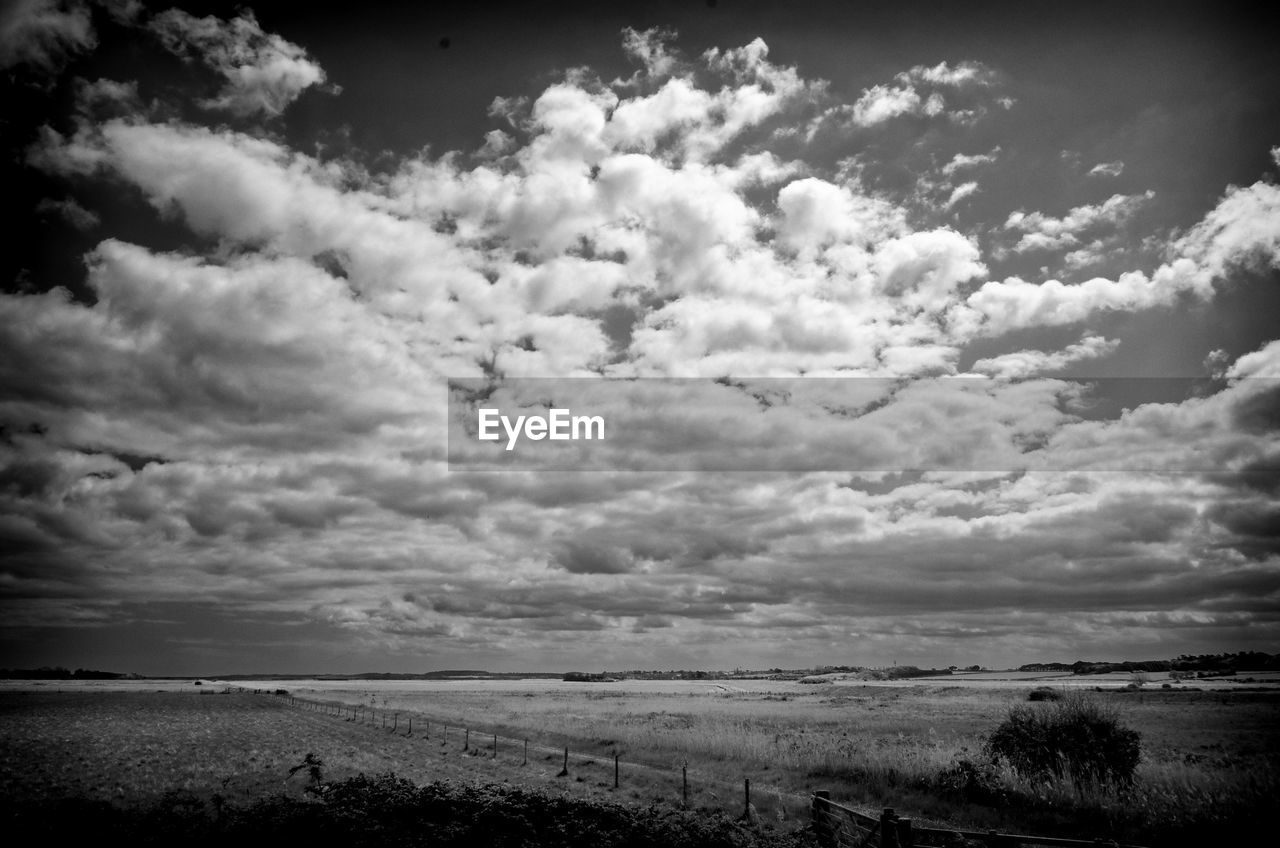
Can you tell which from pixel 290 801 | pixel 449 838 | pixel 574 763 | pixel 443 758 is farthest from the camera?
pixel 443 758

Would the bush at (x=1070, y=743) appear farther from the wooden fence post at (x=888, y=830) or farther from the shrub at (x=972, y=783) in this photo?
the wooden fence post at (x=888, y=830)

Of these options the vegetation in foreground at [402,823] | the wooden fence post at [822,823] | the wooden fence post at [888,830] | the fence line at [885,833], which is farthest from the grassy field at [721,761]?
the wooden fence post at [888,830]

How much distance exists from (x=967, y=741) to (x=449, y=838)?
30.0m

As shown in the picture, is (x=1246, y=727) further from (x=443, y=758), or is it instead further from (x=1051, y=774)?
(x=443, y=758)

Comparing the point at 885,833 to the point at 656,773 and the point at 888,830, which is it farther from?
the point at 656,773

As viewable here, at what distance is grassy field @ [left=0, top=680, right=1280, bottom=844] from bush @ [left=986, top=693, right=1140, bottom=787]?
766 mm

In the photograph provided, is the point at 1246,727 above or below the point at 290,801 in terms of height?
below

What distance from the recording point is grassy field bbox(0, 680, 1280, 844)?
20500 millimetres

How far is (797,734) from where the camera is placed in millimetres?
43406

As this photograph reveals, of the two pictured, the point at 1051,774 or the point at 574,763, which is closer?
the point at 1051,774

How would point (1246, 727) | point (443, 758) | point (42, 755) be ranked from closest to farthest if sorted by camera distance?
point (443, 758) < point (42, 755) < point (1246, 727)

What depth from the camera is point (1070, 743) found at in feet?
79.3

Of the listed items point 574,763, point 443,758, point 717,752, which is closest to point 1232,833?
point 717,752

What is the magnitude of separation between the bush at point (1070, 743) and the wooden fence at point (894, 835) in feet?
30.0
